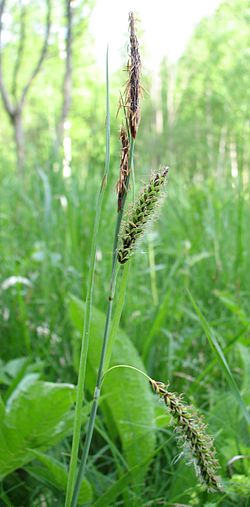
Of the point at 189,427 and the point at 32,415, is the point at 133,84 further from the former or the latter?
the point at 32,415

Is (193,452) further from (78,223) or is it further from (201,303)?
(78,223)

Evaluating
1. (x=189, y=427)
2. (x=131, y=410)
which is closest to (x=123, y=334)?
(x=131, y=410)

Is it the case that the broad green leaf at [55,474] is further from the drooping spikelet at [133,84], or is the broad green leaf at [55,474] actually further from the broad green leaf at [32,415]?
the drooping spikelet at [133,84]

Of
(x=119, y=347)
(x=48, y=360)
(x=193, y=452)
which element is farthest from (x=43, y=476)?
(x=48, y=360)

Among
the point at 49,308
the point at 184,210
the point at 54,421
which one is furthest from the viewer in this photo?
the point at 184,210

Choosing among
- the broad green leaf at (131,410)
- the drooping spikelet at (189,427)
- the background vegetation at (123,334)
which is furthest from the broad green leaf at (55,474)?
the drooping spikelet at (189,427)
